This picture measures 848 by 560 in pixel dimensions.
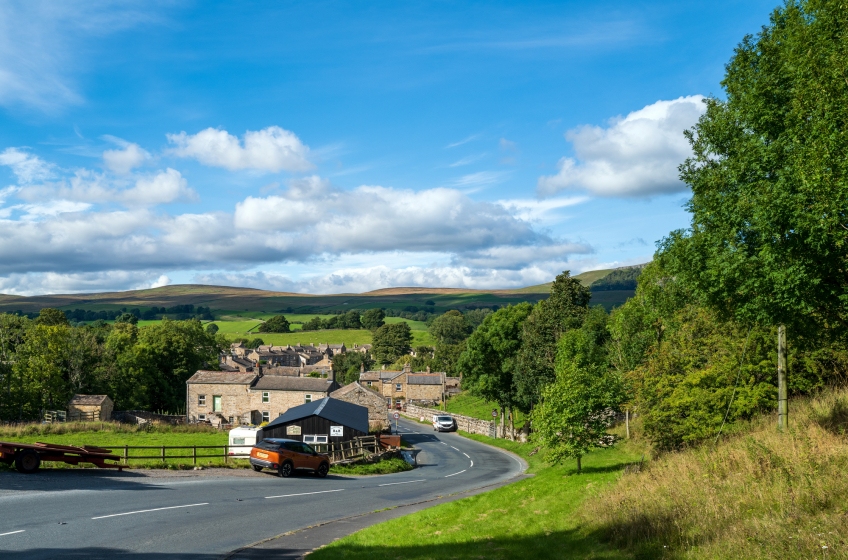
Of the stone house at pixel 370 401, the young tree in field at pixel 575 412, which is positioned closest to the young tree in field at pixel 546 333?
the stone house at pixel 370 401

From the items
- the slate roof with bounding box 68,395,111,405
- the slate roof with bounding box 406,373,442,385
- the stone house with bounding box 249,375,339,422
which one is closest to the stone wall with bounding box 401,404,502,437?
the stone house with bounding box 249,375,339,422

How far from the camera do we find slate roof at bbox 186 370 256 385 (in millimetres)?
76938

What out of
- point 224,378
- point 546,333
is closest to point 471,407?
point 224,378

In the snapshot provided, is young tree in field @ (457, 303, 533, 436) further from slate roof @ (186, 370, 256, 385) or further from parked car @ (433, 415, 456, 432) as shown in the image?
slate roof @ (186, 370, 256, 385)

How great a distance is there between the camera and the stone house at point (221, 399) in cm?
7644

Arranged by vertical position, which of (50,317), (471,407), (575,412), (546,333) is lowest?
(471,407)

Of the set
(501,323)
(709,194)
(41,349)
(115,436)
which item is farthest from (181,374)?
(709,194)

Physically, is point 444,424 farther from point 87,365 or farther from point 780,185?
point 780,185

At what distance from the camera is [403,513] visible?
22.0m

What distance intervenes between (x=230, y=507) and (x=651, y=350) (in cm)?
2561

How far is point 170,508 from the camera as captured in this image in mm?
19516

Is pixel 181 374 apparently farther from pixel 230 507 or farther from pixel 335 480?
pixel 230 507

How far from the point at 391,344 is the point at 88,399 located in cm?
9656

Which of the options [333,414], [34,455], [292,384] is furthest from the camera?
[292,384]
